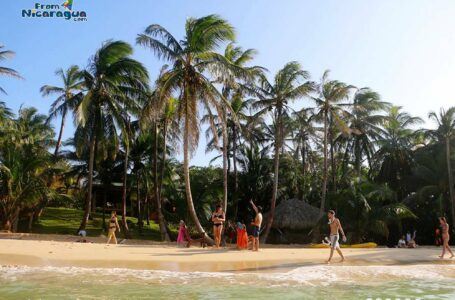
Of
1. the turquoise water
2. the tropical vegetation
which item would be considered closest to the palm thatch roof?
the tropical vegetation

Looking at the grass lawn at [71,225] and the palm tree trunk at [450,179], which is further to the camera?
the grass lawn at [71,225]

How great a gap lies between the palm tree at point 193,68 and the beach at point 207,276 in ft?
24.6

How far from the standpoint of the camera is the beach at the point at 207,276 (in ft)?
23.3

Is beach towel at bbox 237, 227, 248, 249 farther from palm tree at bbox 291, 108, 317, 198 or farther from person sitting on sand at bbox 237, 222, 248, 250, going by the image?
palm tree at bbox 291, 108, 317, 198

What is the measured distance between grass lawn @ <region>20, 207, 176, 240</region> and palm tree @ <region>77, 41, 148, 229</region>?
19.7ft

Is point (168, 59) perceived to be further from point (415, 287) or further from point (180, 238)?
point (415, 287)

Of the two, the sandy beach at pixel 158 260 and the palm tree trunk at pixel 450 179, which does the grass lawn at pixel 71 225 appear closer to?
the sandy beach at pixel 158 260

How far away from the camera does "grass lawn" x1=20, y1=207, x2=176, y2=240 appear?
29.2 metres

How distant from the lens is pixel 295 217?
93.9 ft

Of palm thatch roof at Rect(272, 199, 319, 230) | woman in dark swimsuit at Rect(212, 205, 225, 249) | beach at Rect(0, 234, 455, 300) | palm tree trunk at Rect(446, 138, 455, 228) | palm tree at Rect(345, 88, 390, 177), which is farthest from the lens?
palm tree at Rect(345, 88, 390, 177)

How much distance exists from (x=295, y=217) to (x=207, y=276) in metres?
20.4

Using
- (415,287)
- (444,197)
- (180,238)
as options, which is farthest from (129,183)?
(415,287)

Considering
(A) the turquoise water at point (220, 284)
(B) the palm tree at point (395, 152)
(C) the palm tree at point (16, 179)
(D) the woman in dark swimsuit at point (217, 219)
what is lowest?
(A) the turquoise water at point (220, 284)

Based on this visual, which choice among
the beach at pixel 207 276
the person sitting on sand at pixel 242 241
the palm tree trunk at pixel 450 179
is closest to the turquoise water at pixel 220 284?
the beach at pixel 207 276
